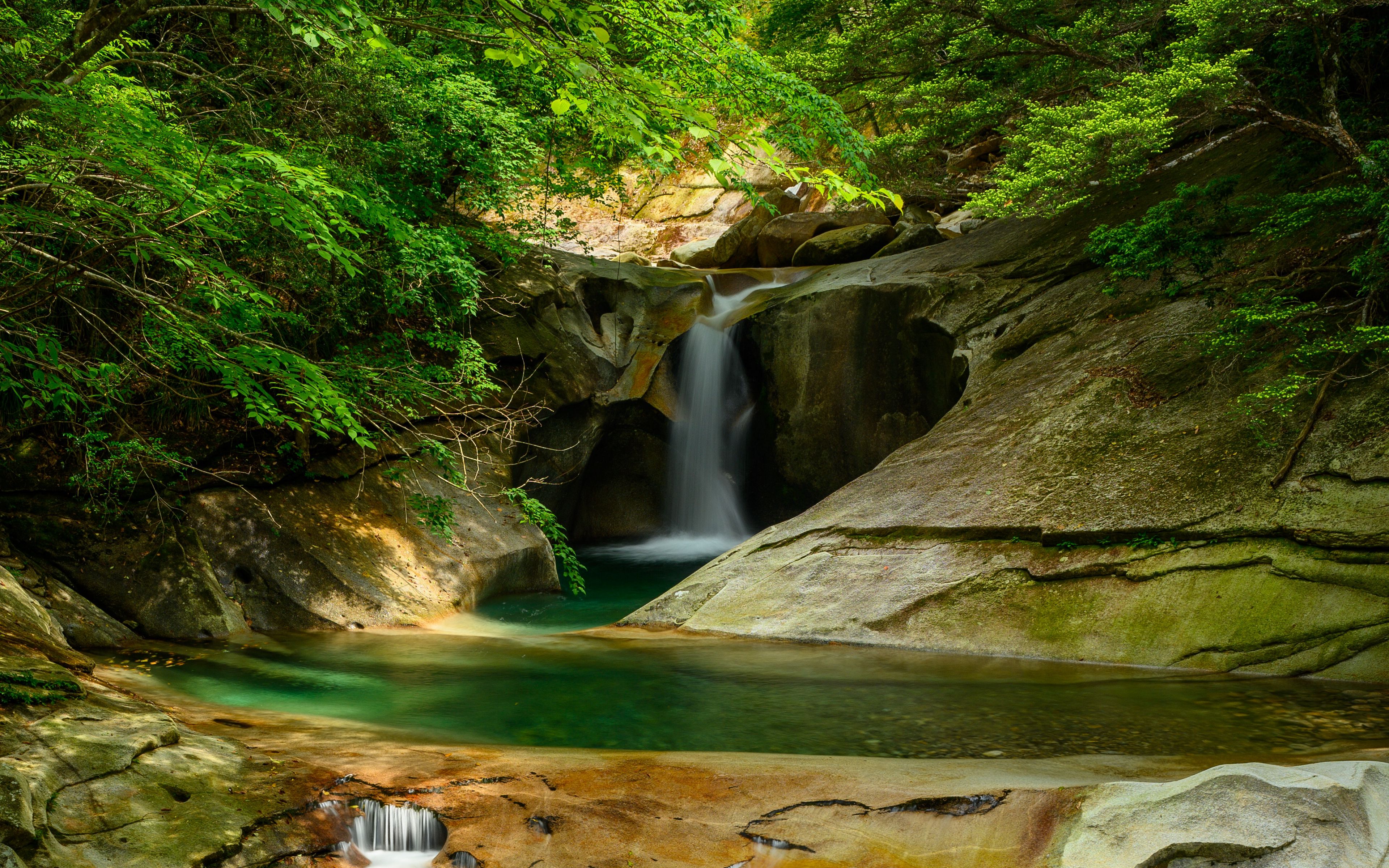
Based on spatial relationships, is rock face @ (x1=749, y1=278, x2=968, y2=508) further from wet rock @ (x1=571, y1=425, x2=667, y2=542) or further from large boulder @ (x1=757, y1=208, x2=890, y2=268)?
large boulder @ (x1=757, y1=208, x2=890, y2=268)

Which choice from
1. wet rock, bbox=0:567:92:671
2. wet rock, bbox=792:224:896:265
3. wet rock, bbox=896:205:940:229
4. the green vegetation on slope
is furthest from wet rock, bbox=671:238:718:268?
wet rock, bbox=0:567:92:671

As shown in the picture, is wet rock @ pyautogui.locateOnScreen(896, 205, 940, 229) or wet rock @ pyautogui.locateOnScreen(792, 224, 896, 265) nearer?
wet rock @ pyautogui.locateOnScreen(792, 224, 896, 265)

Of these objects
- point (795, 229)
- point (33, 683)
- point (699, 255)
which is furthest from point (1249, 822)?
point (699, 255)

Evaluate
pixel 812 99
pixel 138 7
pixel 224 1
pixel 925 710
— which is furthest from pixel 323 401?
pixel 812 99

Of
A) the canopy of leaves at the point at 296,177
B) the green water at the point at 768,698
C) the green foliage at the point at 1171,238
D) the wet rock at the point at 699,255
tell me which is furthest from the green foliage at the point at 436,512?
the wet rock at the point at 699,255

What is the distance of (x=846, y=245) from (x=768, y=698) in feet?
42.0

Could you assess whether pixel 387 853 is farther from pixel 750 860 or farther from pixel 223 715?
pixel 223 715

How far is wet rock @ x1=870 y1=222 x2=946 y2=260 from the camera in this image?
54.7 ft

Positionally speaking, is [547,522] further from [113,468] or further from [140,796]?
[140,796]

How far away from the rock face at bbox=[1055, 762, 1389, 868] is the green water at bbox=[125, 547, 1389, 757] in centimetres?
152

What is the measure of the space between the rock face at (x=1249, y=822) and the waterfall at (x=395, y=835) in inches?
108

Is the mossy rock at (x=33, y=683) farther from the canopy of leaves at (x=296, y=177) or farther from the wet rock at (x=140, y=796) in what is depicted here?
the canopy of leaves at (x=296, y=177)

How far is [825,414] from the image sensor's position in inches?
612

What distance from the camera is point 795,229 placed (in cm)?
1952
